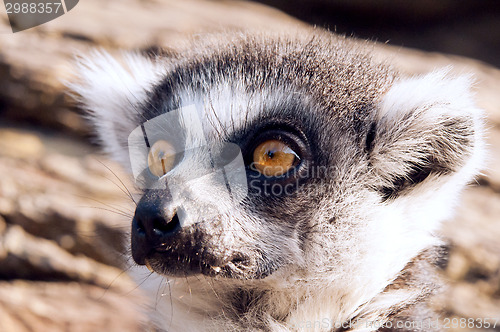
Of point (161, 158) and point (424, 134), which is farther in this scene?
point (161, 158)

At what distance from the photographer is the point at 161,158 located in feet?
6.20

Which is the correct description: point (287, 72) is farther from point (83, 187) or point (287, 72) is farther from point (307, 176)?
point (83, 187)

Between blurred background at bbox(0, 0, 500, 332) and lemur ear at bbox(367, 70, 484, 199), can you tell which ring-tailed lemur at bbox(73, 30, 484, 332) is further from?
blurred background at bbox(0, 0, 500, 332)

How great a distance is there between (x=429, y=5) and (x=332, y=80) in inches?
149

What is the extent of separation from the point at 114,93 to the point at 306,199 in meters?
1.21

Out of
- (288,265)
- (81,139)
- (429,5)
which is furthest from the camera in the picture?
(429,5)

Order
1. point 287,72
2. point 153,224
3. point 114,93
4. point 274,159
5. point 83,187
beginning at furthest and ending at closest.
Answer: point 83,187 → point 114,93 → point 287,72 → point 274,159 → point 153,224

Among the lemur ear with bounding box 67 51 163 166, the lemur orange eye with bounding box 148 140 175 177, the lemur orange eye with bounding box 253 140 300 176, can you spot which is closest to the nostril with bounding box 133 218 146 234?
the lemur orange eye with bounding box 148 140 175 177

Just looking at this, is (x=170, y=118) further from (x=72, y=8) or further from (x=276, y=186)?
(x=72, y=8)

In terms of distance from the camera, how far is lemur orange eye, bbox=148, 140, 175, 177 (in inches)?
72.6

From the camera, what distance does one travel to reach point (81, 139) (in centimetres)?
378

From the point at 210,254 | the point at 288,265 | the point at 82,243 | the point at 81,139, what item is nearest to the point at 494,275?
the point at 288,265

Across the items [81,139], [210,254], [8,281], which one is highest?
[210,254]

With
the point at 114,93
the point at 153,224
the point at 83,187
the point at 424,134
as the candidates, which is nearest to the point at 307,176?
the point at 424,134
